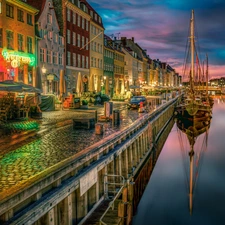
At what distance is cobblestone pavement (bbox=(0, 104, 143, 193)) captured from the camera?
10187 mm

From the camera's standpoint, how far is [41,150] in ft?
45.2

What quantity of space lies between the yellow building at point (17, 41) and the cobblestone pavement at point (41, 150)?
13.9 m

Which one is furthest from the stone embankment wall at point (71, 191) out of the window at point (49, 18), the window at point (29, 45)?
the window at point (49, 18)

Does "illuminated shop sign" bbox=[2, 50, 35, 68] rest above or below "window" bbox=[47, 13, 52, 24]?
below

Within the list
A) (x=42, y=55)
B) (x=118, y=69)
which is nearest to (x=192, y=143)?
(x=42, y=55)

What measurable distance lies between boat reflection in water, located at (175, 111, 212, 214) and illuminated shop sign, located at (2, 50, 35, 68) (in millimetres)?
17913

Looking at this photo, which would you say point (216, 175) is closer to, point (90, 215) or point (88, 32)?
point (90, 215)

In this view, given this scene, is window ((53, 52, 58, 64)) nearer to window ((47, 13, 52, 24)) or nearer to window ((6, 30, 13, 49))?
window ((47, 13, 52, 24))

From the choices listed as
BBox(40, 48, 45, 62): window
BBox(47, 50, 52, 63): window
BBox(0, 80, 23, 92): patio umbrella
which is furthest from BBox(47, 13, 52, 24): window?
BBox(0, 80, 23, 92): patio umbrella

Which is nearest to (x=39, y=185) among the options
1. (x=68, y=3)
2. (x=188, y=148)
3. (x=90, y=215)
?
(x=90, y=215)

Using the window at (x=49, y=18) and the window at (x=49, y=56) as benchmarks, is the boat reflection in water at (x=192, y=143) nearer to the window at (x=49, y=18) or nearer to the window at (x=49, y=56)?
the window at (x=49, y=56)

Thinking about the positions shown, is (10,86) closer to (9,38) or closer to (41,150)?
(41,150)

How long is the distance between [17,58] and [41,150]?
23.8 m

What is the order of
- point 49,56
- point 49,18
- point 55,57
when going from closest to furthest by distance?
point 49,18 → point 49,56 → point 55,57
